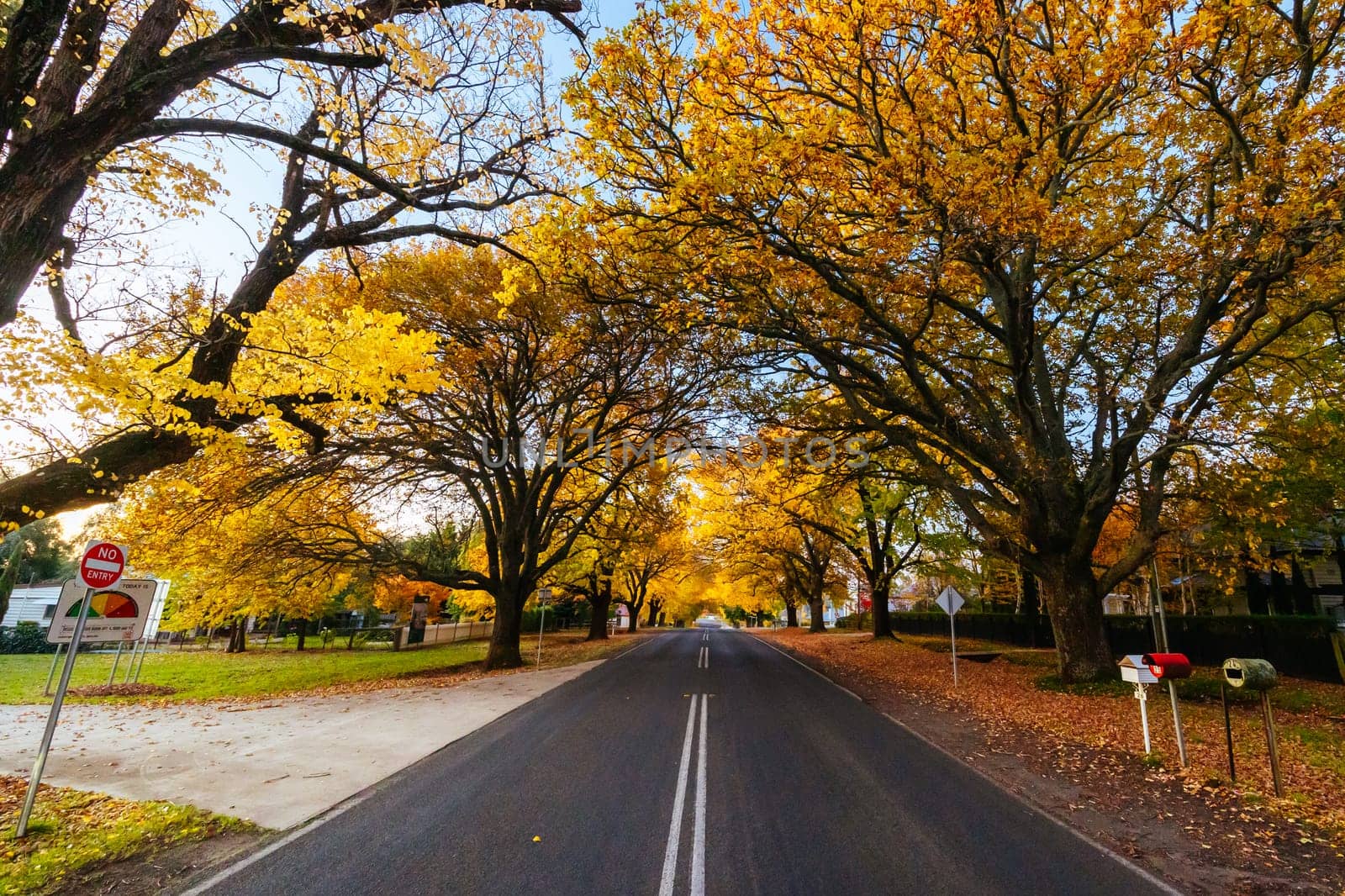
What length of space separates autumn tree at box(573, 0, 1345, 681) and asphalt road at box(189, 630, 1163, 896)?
6.40 metres

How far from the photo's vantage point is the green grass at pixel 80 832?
13.4ft

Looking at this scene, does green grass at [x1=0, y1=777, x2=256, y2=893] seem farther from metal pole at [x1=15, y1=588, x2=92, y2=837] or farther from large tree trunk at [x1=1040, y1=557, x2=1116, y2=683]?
large tree trunk at [x1=1040, y1=557, x2=1116, y2=683]

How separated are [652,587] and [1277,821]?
4751cm

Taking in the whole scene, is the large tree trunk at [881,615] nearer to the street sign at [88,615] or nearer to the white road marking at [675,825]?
the white road marking at [675,825]

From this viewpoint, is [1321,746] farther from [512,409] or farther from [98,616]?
[512,409]

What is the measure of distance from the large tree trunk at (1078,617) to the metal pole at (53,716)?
14792 mm

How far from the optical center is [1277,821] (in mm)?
5191

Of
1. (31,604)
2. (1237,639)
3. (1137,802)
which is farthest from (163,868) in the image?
(31,604)

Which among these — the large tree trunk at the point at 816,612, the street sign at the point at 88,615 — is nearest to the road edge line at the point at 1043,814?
the street sign at the point at 88,615

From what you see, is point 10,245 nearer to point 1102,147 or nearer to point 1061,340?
point 1102,147

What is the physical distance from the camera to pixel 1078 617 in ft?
38.4

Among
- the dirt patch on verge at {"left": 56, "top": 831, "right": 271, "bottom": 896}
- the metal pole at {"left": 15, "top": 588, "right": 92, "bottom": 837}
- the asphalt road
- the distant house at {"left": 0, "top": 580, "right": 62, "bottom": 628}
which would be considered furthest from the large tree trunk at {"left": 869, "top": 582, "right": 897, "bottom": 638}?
the distant house at {"left": 0, "top": 580, "right": 62, "bottom": 628}

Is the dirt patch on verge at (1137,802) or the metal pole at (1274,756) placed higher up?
the metal pole at (1274,756)

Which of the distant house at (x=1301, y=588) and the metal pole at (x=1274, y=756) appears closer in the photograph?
the metal pole at (x=1274, y=756)
